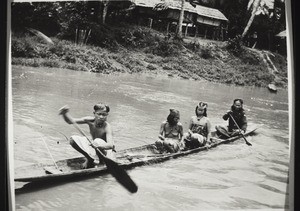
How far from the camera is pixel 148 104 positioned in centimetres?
250

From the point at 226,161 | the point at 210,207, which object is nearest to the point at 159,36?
the point at 226,161

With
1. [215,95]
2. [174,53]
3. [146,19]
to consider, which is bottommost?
[215,95]

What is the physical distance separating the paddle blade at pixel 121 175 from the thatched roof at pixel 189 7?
1088 mm

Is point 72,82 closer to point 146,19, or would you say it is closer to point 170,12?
point 146,19

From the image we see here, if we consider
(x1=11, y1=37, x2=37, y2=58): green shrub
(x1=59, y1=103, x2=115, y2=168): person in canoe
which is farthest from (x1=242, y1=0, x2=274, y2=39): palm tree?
(x1=11, y1=37, x2=37, y2=58): green shrub

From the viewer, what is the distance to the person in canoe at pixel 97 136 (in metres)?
2.27

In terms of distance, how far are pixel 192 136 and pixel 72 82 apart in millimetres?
963

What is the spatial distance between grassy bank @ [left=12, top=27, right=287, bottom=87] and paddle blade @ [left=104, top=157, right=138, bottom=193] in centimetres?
65

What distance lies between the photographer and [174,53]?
247cm

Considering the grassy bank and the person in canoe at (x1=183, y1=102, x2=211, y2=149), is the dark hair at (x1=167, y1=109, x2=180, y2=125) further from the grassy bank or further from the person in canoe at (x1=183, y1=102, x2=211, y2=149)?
the grassy bank

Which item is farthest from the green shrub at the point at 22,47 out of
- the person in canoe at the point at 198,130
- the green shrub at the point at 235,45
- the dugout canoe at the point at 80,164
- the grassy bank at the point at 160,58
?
the green shrub at the point at 235,45

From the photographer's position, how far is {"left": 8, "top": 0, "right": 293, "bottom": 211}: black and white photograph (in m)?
2.17

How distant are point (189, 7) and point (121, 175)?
4.13 ft

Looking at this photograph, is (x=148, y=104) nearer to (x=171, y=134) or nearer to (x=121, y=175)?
(x=171, y=134)
